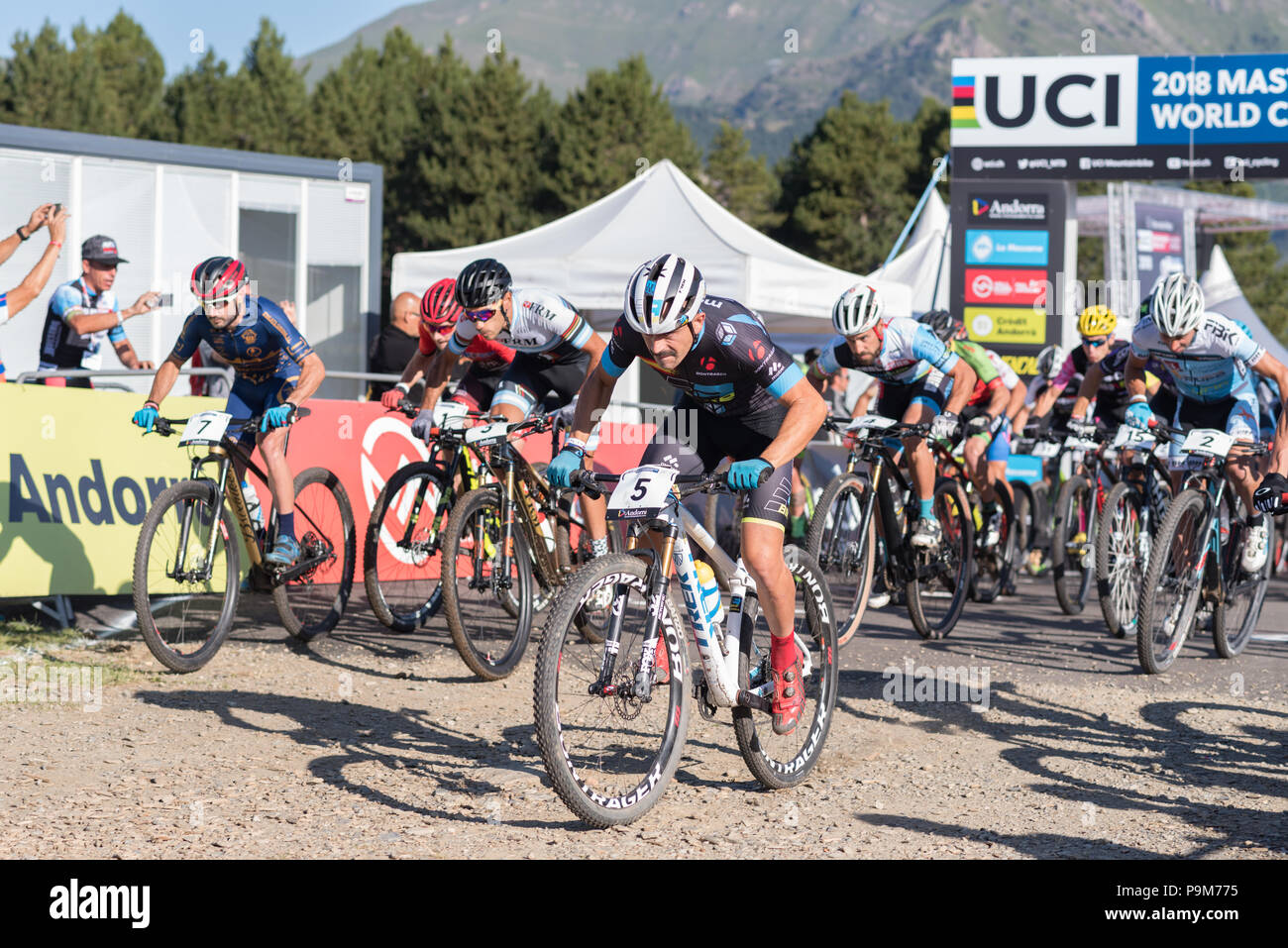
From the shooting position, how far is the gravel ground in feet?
14.1

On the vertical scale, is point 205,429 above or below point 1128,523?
above

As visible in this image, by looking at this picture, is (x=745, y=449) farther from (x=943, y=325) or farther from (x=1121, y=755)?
(x=943, y=325)

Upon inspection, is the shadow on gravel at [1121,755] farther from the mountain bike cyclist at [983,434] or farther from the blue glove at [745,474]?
the mountain bike cyclist at [983,434]

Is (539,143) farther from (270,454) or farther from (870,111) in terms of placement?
(270,454)

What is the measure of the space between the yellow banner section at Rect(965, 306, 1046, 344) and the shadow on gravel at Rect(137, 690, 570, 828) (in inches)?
538

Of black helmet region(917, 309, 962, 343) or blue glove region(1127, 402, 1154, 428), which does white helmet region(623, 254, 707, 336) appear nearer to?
blue glove region(1127, 402, 1154, 428)

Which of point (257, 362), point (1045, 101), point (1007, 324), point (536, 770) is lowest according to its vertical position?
point (536, 770)

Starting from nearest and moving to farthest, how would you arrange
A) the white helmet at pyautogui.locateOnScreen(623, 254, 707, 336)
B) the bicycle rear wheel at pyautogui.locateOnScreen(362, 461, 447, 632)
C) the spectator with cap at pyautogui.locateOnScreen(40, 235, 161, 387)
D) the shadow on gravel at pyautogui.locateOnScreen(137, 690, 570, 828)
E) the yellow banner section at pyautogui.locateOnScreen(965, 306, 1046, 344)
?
the white helmet at pyautogui.locateOnScreen(623, 254, 707, 336) → the shadow on gravel at pyautogui.locateOnScreen(137, 690, 570, 828) → the bicycle rear wheel at pyautogui.locateOnScreen(362, 461, 447, 632) → the spectator with cap at pyautogui.locateOnScreen(40, 235, 161, 387) → the yellow banner section at pyautogui.locateOnScreen(965, 306, 1046, 344)

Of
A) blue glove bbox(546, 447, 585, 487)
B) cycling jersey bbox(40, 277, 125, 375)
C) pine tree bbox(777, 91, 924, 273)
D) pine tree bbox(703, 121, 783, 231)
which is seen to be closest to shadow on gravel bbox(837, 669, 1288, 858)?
blue glove bbox(546, 447, 585, 487)

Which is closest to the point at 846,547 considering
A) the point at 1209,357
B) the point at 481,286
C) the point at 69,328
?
the point at 1209,357

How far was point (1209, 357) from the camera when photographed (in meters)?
7.75

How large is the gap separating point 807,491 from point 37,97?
38890mm

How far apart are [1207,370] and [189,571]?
5.73 m
